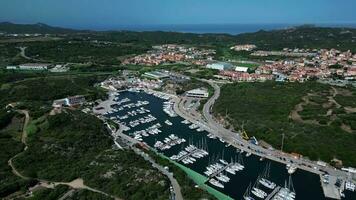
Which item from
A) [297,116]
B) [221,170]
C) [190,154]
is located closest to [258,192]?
[221,170]

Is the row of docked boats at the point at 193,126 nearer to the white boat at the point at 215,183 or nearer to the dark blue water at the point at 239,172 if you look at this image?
the dark blue water at the point at 239,172

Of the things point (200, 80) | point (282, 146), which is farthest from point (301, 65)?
point (282, 146)

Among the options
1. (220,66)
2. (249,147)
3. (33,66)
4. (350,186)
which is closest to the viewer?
(350,186)

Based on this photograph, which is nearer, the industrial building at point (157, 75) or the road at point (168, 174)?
the road at point (168, 174)

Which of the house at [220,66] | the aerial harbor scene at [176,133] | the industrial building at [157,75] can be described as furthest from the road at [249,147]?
the house at [220,66]

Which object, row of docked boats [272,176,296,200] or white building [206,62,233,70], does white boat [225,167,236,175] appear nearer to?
row of docked boats [272,176,296,200]

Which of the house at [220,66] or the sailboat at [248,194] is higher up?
the house at [220,66]

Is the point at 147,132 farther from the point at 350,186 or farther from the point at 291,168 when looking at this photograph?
the point at 350,186
